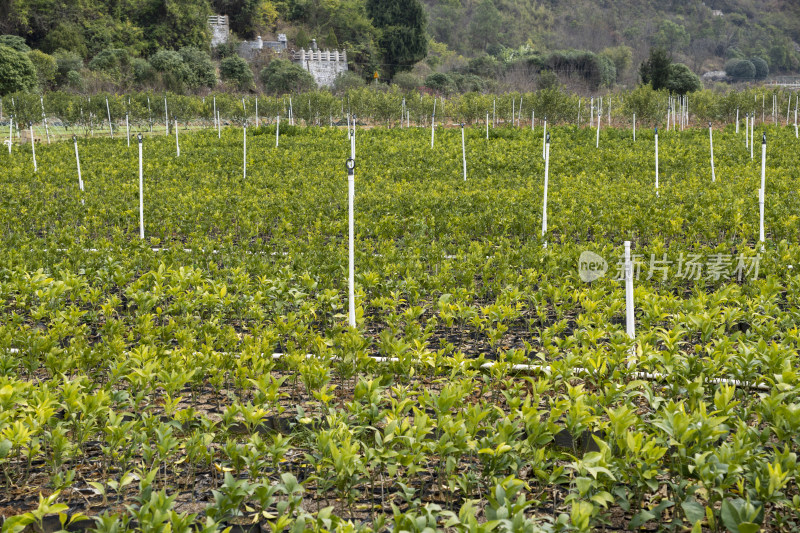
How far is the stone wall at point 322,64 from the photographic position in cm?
6412

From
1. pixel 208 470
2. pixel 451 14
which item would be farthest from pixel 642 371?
pixel 451 14

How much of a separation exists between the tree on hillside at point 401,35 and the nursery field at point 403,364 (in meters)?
53.8

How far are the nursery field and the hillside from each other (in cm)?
3967

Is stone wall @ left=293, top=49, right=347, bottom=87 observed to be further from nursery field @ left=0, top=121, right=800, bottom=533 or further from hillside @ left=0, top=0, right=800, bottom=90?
nursery field @ left=0, top=121, right=800, bottom=533

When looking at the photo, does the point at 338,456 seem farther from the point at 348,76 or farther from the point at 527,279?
the point at 348,76

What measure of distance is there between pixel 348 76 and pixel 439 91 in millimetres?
7461

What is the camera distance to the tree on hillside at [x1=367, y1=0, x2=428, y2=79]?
2581 inches

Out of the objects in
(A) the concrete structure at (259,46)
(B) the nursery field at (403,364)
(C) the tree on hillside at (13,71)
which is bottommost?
(B) the nursery field at (403,364)

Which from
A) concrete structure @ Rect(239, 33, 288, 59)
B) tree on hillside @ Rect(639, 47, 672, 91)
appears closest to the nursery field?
tree on hillside @ Rect(639, 47, 672, 91)

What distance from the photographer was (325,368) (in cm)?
491
